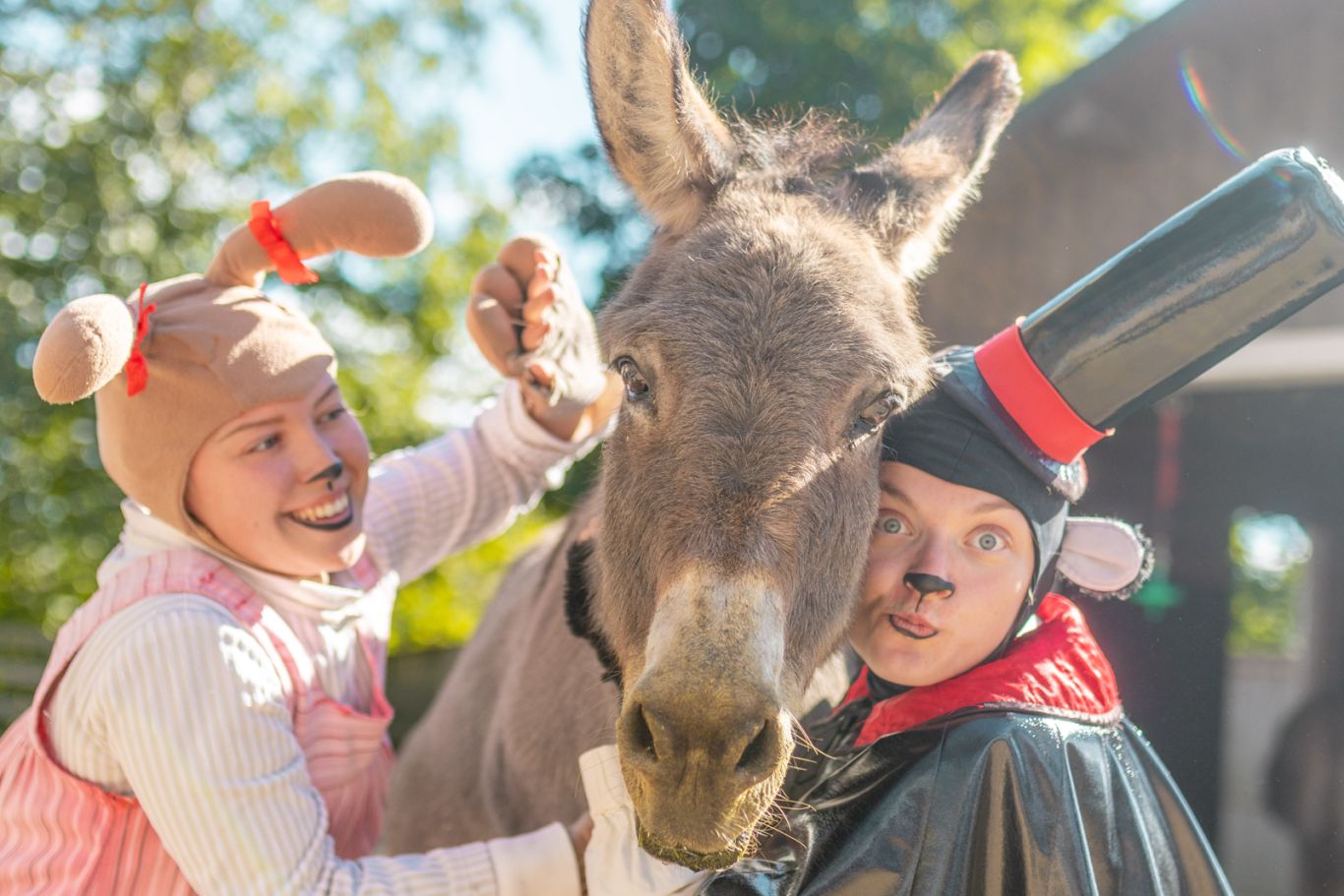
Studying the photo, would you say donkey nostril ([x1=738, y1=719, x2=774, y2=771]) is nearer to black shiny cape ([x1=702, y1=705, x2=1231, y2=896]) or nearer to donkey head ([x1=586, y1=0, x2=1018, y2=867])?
donkey head ([x1=586, y1=0, x2=1018, y2=867])

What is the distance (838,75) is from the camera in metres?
7.18

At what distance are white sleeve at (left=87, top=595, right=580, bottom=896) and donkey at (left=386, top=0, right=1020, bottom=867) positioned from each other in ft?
1.66

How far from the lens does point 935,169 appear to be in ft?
8.66

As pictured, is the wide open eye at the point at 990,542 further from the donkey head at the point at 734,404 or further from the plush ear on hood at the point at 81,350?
the plush ear on hood at the point at 81,350

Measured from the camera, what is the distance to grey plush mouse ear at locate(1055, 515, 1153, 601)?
6.95ft

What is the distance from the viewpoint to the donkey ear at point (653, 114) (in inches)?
93.8

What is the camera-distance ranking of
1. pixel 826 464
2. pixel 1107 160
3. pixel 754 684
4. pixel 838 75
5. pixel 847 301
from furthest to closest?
pixel 838 75
pixel 1107 160
pixel 847 301
pixel 826 464
pixel 754 684

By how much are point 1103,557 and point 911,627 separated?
1.44ft

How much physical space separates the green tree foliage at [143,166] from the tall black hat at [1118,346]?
8.17 metres

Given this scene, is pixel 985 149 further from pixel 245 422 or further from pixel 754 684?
pixel 245 422

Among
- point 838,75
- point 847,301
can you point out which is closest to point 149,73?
point 838,75

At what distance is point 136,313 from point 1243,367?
5.28 meters

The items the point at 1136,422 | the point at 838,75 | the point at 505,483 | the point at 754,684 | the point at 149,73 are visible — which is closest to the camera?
the point at 754,684

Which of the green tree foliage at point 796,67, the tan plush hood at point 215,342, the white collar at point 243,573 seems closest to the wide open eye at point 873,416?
the tan plush hood at point 215,342
